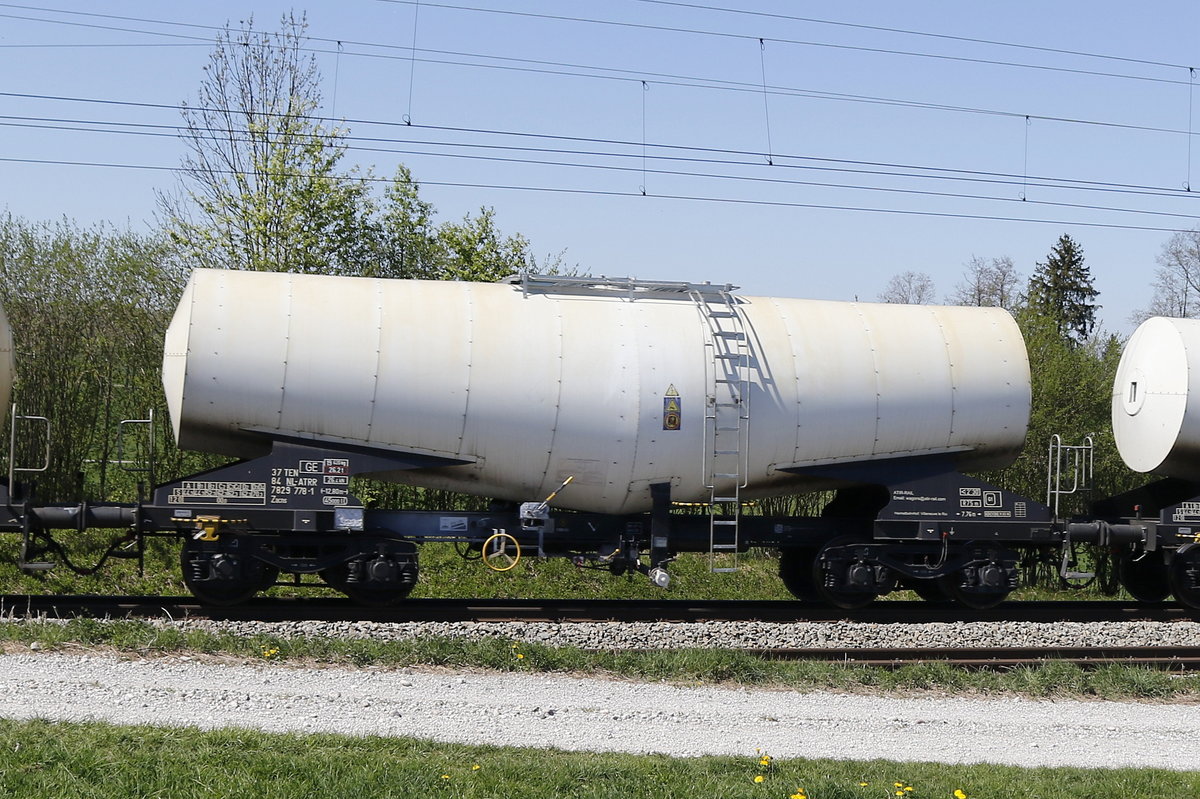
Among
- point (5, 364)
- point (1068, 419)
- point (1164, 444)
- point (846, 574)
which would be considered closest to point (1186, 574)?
point (1164, 444)

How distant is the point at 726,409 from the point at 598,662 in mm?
3452

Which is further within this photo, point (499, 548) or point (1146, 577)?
point (1146, 577)

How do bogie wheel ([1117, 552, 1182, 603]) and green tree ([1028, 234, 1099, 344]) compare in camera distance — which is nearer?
bogie wheel ([1117, 552, 1182, 603])

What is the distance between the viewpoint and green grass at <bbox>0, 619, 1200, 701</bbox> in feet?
34.1

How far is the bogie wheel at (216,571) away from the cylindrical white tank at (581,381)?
1154 mm

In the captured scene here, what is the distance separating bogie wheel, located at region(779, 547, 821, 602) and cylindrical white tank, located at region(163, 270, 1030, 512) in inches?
67.2

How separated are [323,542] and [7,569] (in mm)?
7138

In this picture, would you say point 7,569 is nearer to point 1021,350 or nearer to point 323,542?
point 323,542

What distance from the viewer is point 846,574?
13859mm

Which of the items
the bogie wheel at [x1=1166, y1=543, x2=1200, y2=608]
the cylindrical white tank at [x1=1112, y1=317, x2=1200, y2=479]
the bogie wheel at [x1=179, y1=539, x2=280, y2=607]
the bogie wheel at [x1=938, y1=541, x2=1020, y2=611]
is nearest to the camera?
the bogie wheel at [x1=179, y1=539, x2=280, y2=607]

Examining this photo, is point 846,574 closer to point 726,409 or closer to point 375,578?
point 726,409

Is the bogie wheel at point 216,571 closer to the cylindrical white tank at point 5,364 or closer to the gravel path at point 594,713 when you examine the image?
the gravel path at point 594,713

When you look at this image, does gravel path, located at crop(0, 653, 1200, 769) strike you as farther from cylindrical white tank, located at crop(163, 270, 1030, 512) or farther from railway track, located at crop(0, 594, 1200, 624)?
cylindrical white tank, located at crop(163, 270, 1030, 512)

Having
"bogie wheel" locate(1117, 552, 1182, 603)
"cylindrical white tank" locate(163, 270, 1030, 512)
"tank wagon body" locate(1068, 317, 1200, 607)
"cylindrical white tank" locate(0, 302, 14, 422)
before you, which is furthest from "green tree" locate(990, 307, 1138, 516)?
"cylindrical white tank" locate(0, 302, 14, 422)
